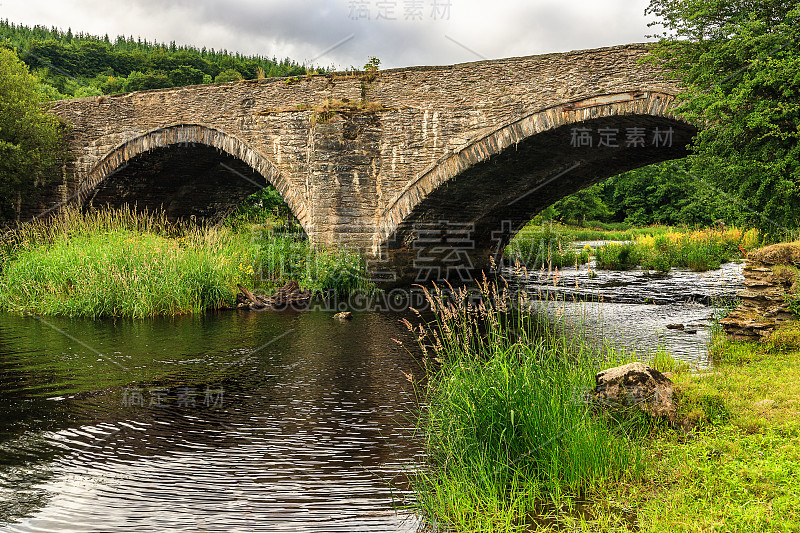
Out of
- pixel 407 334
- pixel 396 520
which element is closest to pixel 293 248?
pixel 407 334

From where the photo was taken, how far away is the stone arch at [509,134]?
9828mm

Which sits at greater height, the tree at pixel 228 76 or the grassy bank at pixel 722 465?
the tree at pixel 228 76

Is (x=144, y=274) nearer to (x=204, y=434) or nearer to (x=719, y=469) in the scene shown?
(x=204, y=434)

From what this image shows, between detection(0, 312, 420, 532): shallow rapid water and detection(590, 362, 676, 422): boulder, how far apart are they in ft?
4.12

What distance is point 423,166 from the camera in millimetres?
12102

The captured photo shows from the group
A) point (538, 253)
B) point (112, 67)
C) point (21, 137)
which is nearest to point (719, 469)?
point (538, 253)

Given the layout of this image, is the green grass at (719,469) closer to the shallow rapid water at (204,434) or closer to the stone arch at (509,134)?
the shallow rapid water at (204,434)

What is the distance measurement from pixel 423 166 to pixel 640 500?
9639 mm

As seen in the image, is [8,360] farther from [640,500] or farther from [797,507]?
[797,507]

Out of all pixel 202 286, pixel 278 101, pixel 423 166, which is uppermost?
pixel 278 101

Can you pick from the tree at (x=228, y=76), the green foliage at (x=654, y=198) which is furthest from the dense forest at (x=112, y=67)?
the green foliage at (x=654, y=198)

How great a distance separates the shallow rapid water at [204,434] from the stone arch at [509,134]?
4.76 m

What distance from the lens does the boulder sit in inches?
149

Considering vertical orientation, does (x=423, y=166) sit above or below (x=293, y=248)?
above
